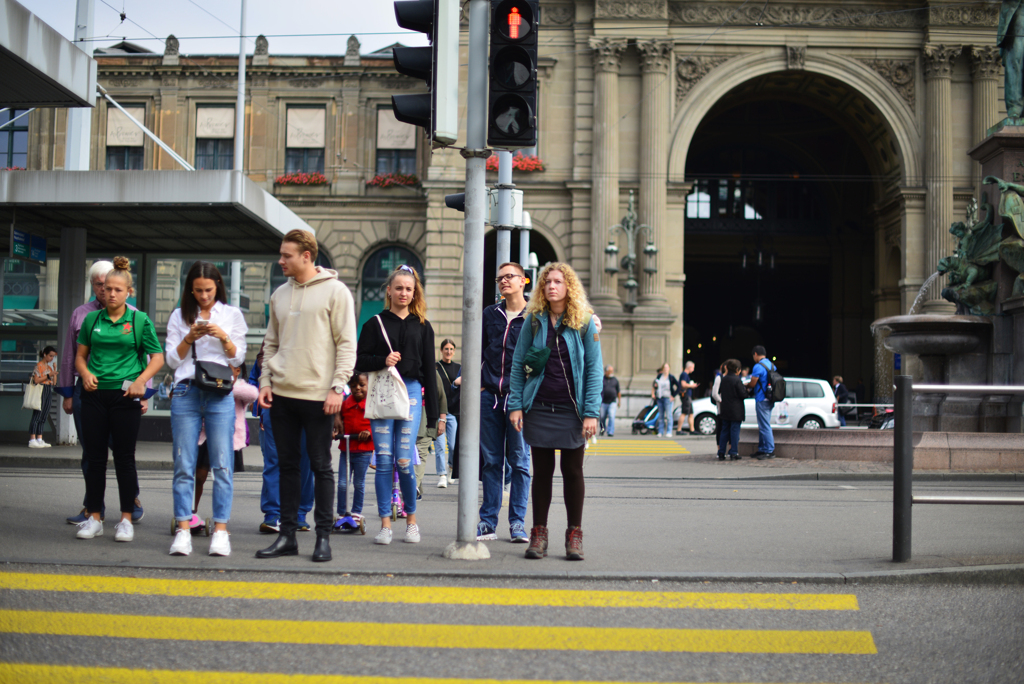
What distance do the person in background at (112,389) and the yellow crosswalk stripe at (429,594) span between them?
1301 mm

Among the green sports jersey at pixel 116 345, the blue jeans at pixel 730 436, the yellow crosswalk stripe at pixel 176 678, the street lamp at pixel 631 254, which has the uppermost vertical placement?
the street lamp at pixel 631 254

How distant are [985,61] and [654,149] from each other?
12.1m

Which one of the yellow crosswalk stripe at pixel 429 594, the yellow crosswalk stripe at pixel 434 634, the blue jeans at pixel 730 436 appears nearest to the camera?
the yellow crosswalk stripe at pixel 434 634

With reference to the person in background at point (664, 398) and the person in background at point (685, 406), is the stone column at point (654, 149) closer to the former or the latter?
the person in background at point (685, 406)

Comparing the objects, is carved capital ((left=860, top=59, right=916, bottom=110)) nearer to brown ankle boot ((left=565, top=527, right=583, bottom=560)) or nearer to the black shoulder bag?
brown ankle boot ((left=565, top=527, right=583, bottom=560))

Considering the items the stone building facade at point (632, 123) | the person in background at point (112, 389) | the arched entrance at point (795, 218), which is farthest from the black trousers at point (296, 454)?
the arched entrance at point (795, 218)

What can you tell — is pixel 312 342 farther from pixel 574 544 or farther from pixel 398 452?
pixel 574 544

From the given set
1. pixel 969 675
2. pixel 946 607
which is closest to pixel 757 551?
pixel 946 607

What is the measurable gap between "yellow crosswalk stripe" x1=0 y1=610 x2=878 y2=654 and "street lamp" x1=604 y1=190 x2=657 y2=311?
2841 centimetres

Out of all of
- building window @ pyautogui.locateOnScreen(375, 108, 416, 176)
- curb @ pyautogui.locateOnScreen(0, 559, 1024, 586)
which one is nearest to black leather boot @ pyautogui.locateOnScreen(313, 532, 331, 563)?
curb @ pyautogui.locateOnScreen(0, 559, 1024, 586)

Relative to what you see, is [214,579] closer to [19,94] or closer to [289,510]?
[289,510]

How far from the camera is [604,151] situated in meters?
34.2

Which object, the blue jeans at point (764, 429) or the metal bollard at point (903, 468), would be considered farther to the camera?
the blue jeans at point (764, 429)

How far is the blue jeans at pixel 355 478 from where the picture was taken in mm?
7597
